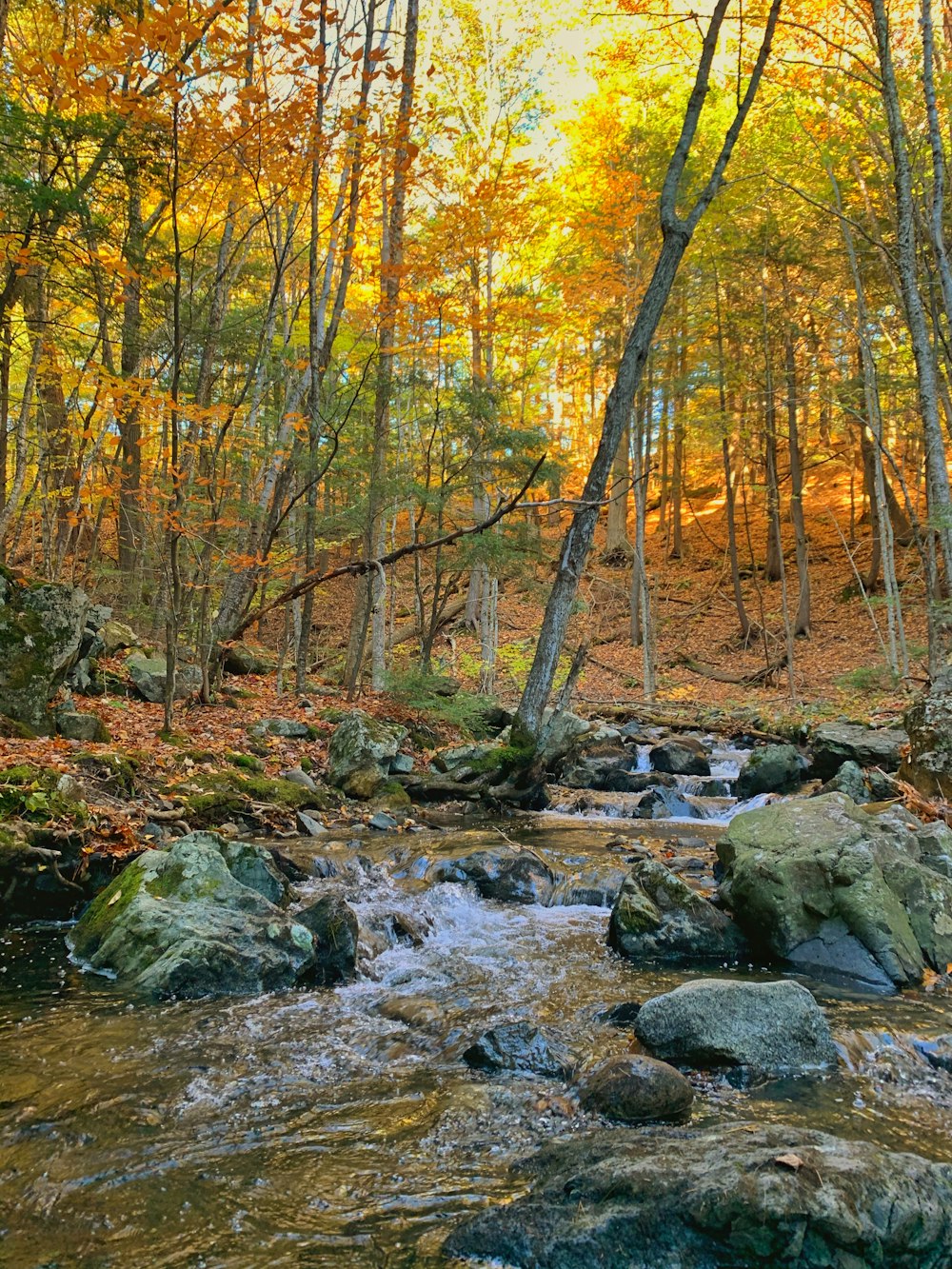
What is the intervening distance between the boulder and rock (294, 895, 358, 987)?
1863 millimetres

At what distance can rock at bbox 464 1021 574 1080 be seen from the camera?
3.51 metres

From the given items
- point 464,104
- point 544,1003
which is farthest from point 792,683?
point 464,104

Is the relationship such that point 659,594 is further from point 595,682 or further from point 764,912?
point 764,912

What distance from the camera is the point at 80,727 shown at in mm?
7266

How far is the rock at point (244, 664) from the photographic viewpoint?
1367 cm

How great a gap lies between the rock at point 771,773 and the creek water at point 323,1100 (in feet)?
18.8

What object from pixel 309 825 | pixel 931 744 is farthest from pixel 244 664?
pixel 931 744

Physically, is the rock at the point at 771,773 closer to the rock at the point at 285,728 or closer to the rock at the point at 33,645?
the rock at the point at 285,728

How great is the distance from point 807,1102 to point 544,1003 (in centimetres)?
147

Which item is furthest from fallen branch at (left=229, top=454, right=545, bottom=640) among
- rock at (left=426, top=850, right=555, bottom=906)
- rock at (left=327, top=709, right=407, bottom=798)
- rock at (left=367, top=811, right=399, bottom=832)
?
rock at (left=426, top=850, right=555, bottom=906)

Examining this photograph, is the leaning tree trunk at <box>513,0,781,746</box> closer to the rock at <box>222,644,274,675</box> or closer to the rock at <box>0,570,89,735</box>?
the rock at <box>0,570,89,735</box>

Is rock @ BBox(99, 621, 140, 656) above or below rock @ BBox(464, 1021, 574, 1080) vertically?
above

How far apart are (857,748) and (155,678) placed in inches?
387

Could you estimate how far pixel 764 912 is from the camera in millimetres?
5211
